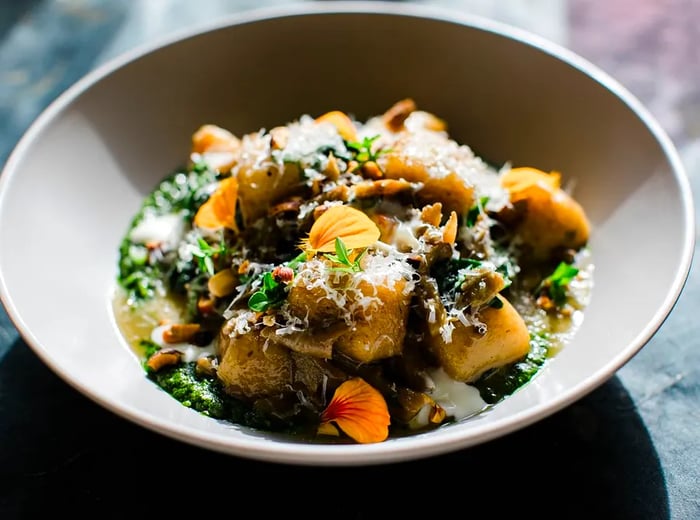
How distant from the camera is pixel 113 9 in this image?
296 centimetres

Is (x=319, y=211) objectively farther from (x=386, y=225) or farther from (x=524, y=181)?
(x=524, y=181)

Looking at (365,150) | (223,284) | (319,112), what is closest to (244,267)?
(223,284)

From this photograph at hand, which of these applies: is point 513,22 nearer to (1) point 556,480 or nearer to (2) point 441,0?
(2) point 441,0

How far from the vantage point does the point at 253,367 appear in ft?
5.00

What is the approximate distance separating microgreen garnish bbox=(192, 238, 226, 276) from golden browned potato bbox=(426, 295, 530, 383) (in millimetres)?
533

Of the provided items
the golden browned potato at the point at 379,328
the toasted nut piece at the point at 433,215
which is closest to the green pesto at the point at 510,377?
the golden browned potato at the point at 379,328

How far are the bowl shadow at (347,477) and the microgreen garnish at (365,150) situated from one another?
0.70 m

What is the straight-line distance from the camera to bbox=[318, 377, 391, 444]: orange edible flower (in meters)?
1.46

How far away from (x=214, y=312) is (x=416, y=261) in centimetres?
54

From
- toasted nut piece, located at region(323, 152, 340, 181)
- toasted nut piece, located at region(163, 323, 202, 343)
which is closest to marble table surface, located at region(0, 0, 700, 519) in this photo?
toasted nut piece, located at region(163, 323, 202, 343)

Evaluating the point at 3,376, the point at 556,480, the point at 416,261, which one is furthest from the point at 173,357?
the point at 556,480

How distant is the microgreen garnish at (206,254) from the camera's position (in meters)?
1.72

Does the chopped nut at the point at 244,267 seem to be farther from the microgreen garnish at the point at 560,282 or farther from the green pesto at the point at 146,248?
the microgreen garnish at the point at 560,282

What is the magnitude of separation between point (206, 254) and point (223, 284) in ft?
0.29
